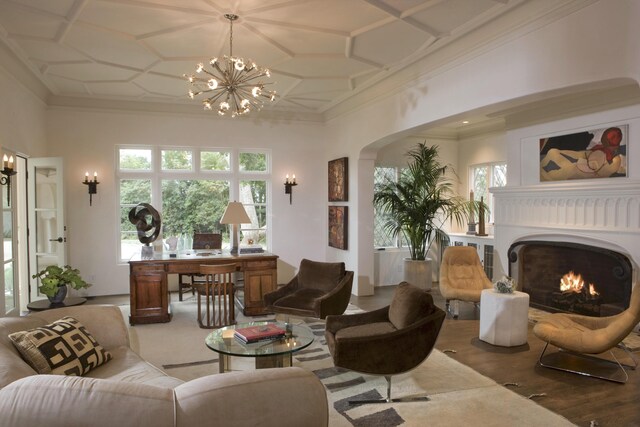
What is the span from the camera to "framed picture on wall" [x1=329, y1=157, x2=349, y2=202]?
7.00m

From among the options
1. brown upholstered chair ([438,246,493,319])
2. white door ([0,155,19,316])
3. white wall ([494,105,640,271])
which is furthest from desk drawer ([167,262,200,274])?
white wall ([494,105,640,271])

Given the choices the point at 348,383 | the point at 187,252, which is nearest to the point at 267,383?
the point at 348,383

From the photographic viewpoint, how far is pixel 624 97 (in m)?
4.58

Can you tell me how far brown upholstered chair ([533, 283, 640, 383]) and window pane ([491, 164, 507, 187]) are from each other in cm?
400

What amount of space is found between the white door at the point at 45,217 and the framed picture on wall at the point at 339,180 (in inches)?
163

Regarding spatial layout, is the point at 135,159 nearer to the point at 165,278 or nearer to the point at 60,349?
the point at 165,278

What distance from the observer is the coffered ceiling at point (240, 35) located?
3521mm

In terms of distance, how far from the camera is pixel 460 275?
5559 mm

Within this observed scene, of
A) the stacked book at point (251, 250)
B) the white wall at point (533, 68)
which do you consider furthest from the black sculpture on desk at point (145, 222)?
the white wall at point (533, 68)

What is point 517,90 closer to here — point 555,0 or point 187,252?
point 555,0

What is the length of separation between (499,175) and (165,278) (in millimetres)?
5836

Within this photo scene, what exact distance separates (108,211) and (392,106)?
475 centimetres

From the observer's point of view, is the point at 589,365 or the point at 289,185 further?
the point at 289,185

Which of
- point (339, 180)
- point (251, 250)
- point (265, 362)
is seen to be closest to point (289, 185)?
point (339, 180)
